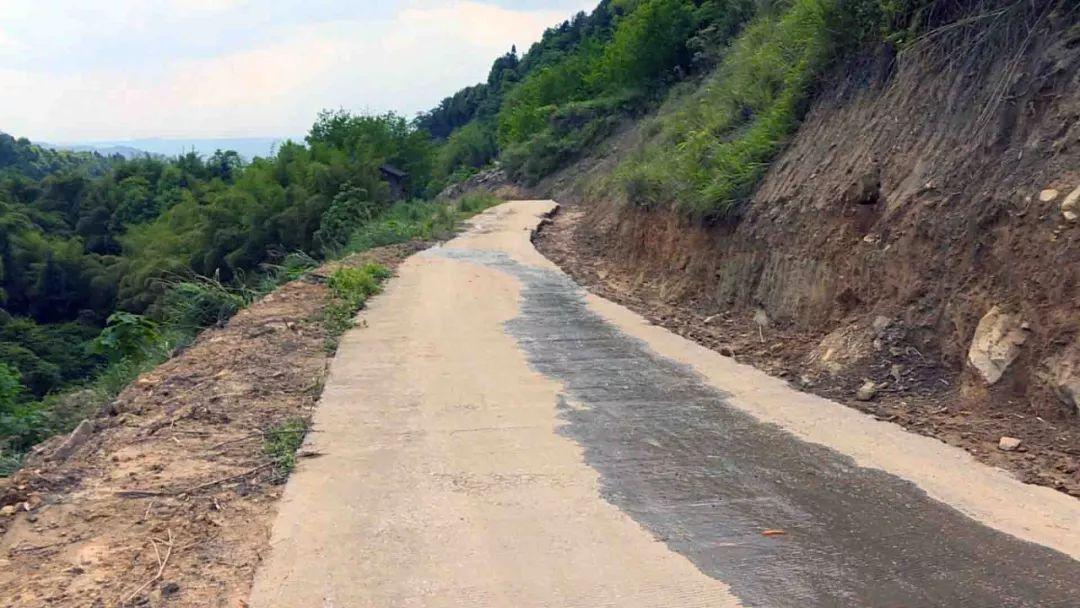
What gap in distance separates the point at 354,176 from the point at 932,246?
109 ft

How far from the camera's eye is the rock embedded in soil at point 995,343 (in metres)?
6.52

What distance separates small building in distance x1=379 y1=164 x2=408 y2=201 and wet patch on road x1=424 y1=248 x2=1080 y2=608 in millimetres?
39904

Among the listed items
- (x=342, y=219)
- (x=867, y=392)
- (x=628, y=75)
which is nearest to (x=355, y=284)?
(x=867, y=392)

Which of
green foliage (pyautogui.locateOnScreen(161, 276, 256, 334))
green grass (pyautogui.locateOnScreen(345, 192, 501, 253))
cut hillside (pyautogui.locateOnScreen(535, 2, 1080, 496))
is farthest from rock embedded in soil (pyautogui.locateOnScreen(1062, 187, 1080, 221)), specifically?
green grass (pyautogui.locateOnScreen(345, 192, 501, 253))

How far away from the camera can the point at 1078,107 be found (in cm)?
705

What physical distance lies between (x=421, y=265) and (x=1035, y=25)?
11780 millimetres

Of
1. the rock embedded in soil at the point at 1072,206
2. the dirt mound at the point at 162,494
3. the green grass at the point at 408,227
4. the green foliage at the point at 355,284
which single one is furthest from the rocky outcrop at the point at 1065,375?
the green grass at the point at 408,227

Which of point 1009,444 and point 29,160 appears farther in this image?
point 29,160

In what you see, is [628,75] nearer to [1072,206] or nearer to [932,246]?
[932,246]

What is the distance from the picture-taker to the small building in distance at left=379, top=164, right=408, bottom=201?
47250 millimetres

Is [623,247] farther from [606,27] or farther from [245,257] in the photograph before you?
[606,27]

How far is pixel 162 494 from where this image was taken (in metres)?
5.74

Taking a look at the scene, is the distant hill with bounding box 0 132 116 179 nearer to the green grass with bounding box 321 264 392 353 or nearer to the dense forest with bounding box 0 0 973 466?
the dense forest with bounding box 0 0 973 466

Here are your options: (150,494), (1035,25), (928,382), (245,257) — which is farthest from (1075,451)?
(245,257)
